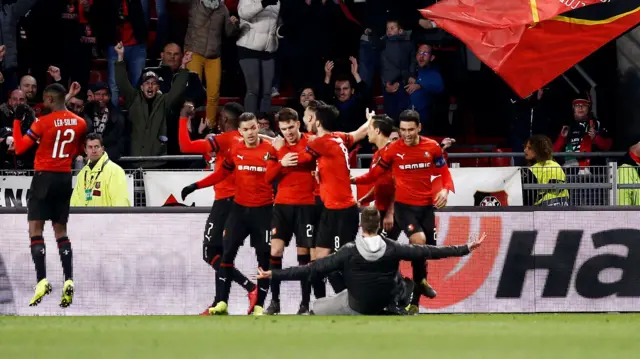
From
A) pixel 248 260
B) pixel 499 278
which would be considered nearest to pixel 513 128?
pixel 499 278

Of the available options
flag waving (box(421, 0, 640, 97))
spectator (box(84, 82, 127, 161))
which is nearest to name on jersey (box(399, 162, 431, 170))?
flag waving (box(421, 0, 640, 97))

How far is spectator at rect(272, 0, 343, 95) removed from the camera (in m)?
19.7

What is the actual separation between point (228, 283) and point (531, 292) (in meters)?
3.72

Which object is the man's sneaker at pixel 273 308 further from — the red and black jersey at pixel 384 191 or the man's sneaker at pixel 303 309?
the red and black jersey at pixel 384 191

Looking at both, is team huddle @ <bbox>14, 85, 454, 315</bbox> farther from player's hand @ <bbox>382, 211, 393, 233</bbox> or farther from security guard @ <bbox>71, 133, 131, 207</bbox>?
security guard @ <bbox>71, 133, 131, 207</bbox>

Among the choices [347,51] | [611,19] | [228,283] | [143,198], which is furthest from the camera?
[347,51]

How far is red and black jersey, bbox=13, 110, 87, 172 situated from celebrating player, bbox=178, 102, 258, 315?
1.28 metres

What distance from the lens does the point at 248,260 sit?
1631cm

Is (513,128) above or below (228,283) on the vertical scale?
above

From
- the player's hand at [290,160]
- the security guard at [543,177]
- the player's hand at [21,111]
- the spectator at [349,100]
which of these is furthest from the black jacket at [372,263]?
the spectator at [349,100]

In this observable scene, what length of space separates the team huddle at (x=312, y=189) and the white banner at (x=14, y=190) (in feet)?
8.26

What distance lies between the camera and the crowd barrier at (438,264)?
634 inches

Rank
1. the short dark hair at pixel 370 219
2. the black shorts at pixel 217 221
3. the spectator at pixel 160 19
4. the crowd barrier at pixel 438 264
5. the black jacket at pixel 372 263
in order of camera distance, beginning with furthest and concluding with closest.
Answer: the spectator at pixel 160 19, the crowd barrier at pixel 438 264, the black shorts at pixel 217 221, the black jacket at pixel 372 263, the short dark hair at pixel 370 219

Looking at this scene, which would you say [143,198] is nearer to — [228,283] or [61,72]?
[228,283]
